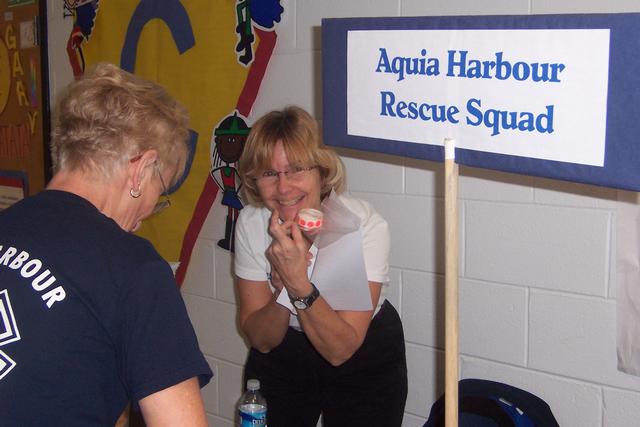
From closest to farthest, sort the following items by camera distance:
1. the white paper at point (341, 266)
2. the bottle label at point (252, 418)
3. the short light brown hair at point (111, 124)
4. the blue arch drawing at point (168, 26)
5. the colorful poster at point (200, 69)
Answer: the short light brown hair at point (111, 124)
the bottle label at point (252, 418)
the white paper at point (341, 266)
the colorful poster at point (200, 69)
the blue arch drawing at point (168, 26)

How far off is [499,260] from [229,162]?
0.93m

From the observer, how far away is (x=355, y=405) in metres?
1.84

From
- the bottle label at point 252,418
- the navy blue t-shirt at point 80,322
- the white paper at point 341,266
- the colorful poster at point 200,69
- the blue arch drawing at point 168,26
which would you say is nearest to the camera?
the navy blue t-shirt at point 80,322

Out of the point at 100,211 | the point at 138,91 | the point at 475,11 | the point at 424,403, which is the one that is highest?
the point at 475,11

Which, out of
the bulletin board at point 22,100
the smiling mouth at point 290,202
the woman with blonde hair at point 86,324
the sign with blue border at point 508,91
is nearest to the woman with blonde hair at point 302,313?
the smiling mouth at point 290,202

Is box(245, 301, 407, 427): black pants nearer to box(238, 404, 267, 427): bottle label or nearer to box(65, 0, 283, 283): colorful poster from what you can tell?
box(238, 404, 267, 427): bottle label

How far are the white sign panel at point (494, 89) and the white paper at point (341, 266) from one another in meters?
0.35

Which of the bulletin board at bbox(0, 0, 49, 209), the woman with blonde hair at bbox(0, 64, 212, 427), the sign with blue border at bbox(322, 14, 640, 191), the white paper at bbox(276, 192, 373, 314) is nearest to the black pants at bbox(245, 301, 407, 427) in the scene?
the white paper at bbox(276, 192, 373, 314)

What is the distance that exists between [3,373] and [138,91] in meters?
0.48

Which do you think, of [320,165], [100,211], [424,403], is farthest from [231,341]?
[100,211]

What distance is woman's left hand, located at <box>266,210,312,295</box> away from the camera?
1743mm

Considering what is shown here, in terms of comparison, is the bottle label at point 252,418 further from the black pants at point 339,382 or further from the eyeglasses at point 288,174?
the eyeglasses at point 288,174

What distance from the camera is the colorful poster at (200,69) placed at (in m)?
2.33

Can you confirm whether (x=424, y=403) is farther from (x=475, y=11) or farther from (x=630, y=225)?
(x=475, y=11)
